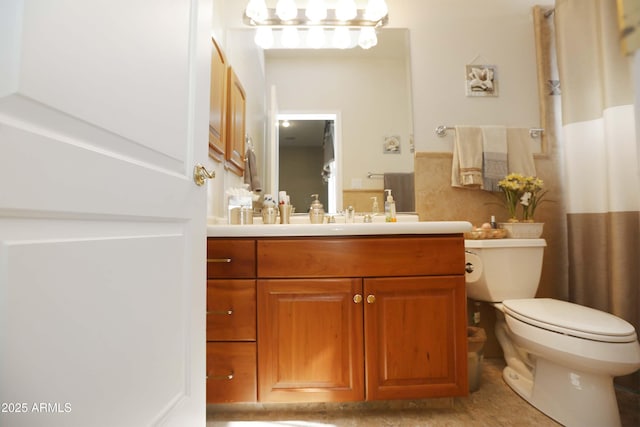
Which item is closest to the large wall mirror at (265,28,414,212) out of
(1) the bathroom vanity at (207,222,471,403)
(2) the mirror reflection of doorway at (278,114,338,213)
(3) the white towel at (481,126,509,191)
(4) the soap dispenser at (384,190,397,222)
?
(2) the mirror reflection of doorway at (278,114,338,213)

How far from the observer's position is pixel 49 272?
1.24 ft

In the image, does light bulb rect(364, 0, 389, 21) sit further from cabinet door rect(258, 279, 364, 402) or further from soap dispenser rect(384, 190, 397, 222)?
cabinet door rect(258, 279, 364, 402)

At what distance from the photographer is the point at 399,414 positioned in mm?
1139

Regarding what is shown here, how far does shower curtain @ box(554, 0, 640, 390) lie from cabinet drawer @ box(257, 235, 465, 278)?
877 mm

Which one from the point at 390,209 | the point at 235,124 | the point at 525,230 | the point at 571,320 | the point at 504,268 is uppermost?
the point at 235,124

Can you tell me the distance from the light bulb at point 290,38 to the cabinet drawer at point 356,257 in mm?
1252

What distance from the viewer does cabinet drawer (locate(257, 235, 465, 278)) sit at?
1059 millimetres

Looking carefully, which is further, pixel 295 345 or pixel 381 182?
pixel 381 182

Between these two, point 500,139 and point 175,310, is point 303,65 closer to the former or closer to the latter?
point 500,139

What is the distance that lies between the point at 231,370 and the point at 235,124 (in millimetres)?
1153

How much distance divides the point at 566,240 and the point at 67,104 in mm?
2250

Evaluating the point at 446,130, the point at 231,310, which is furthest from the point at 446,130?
the point at 231,310

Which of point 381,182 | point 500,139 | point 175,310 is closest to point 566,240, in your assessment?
point 500,139

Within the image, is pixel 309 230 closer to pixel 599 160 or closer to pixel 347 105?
pixel 347 105
